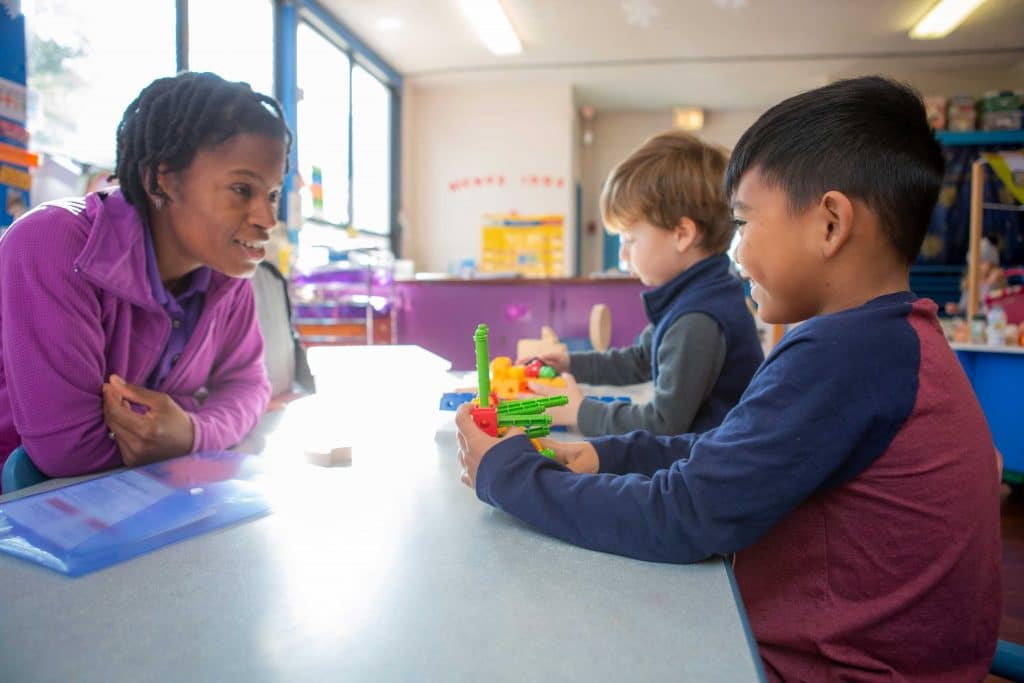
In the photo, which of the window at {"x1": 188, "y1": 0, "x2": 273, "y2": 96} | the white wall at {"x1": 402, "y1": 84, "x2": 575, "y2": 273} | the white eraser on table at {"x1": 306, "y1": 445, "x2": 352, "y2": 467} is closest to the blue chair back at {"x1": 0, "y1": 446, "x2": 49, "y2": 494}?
the white eraser on table at {"x1": 306, "y1": 445, "x2": 352, "y2": 467}

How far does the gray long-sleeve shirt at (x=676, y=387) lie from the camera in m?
0.97

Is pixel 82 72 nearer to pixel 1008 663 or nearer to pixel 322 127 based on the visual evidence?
pixel 322 127

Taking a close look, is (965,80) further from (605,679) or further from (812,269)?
(605,679)

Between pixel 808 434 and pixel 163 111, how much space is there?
0.90 metres

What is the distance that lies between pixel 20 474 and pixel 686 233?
1.01 metres

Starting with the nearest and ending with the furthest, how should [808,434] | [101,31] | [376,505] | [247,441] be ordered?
[808,434], [376,505], [247,441], [101,31]

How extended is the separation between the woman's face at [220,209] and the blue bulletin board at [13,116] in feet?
1.50

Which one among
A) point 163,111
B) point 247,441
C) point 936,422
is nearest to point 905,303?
point 936,422

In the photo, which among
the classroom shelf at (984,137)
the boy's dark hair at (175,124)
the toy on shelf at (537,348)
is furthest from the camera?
the classroom shelf at (984,137)

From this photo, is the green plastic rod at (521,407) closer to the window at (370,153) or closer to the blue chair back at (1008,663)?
the blue chair back at (1008,663)

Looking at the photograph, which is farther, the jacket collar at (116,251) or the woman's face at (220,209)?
the woman's face at (220,209)

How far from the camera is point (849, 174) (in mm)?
614

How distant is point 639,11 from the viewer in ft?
14.4

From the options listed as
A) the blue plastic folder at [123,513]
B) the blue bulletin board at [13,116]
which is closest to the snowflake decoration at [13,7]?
the blue bulletin board at [13,116]
